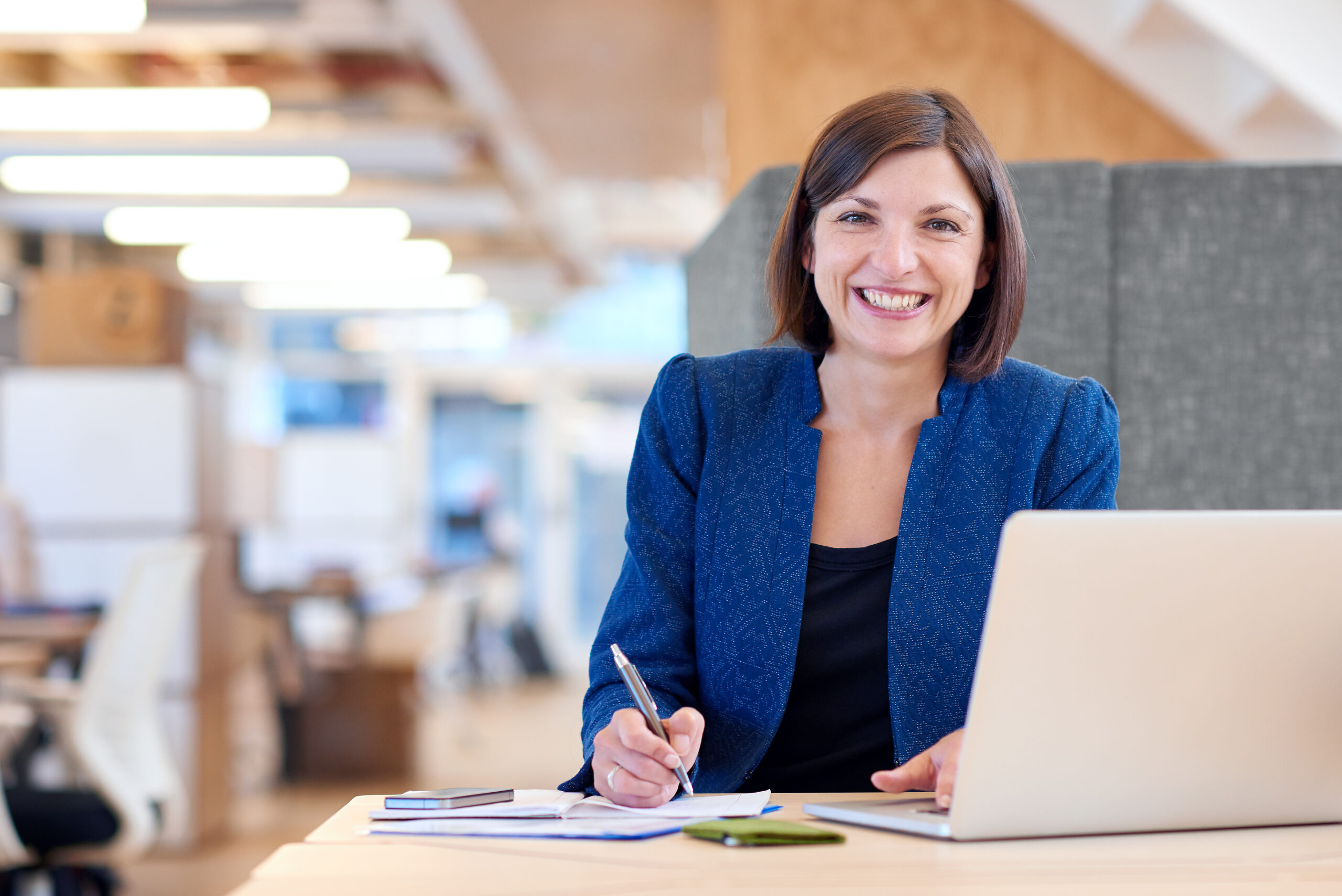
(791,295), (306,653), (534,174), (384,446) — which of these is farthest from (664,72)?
(384,446)

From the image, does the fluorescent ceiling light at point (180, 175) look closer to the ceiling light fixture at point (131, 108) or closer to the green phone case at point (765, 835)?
the ceiling light fixture at point (131, 108)

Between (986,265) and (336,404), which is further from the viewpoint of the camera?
(336,404)

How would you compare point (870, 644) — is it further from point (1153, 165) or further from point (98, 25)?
point (98, 25)

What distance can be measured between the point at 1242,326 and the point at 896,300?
1.04 m

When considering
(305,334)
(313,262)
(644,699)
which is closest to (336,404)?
(305,334)

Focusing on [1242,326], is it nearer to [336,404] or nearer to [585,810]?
[585,810]

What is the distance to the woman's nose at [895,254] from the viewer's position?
1.48m

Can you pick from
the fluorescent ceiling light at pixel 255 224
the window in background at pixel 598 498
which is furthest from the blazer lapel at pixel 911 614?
the window in background at pixel 598 498

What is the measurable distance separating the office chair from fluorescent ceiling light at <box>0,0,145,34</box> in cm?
197

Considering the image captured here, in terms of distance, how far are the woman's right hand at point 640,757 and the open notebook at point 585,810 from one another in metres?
0.01

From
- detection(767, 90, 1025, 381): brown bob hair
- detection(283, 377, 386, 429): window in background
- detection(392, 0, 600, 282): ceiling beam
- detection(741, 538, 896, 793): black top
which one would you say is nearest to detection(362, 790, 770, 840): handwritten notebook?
detection(741, 538, 896, 793): black top

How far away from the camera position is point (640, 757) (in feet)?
3.83

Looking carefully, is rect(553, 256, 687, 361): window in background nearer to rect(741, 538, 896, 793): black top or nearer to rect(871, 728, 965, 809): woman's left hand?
rect(741, 538, 896, 793): black top

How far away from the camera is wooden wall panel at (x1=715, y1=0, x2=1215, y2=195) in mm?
3436
